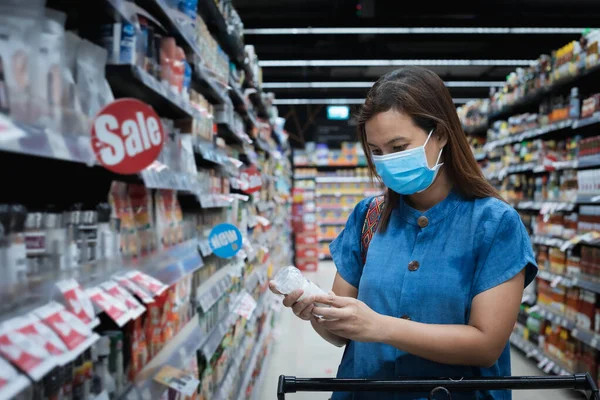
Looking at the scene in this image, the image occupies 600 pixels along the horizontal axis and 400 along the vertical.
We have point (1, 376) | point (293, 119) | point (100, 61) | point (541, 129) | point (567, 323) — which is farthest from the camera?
point (293, 119)

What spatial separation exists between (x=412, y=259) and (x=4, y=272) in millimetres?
975

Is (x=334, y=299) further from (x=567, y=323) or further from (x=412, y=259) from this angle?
(x=567, y=323)

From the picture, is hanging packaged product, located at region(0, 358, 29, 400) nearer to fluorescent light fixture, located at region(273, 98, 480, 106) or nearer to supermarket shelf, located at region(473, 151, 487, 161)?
supermarket shelf, located at region(473, 151, 487, 161)

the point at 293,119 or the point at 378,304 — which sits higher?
the point at 293,119

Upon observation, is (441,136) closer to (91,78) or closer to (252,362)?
(91,78)

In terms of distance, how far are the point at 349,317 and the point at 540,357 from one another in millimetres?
4334

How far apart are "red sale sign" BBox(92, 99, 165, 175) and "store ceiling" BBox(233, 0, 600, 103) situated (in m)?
5.37

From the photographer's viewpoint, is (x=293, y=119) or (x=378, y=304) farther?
(x=293, y=119)

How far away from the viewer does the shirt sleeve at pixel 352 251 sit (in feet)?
5.12

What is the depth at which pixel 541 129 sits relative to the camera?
4.83m

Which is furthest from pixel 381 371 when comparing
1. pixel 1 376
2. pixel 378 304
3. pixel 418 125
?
pixel 1 376

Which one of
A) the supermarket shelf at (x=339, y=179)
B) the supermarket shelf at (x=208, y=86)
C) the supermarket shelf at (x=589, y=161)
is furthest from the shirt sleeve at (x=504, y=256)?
the supermarket shelf at (x=339, y=179)

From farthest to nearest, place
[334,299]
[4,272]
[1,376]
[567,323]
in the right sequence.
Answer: [567,323], [334,299], [4,272], [1,376]

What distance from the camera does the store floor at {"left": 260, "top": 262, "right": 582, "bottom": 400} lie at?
398cm
